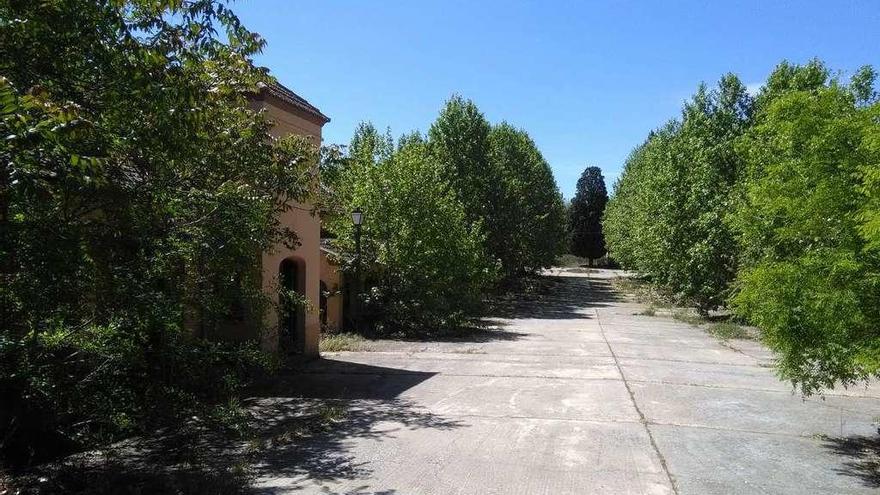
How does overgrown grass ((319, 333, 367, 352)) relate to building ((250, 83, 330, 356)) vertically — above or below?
below

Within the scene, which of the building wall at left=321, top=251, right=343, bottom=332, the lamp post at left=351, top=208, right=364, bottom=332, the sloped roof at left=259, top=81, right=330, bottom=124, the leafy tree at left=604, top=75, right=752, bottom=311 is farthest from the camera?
the leafy tree at left=604, top=75, right=752, bottom=311

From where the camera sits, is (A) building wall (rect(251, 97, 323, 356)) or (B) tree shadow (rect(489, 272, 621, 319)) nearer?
(A) building wall (rect(251, 97, 323, 356))

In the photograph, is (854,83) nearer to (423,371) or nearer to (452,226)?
(452,226)

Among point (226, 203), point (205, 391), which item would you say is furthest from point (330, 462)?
point (226, 203)

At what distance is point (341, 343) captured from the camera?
708 inches

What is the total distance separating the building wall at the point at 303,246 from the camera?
13445 mm

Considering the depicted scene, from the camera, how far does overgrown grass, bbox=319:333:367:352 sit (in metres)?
17.4

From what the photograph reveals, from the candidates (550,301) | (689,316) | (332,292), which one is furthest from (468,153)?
(332,292)

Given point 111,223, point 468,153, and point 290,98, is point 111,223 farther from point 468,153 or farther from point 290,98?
point 468,153

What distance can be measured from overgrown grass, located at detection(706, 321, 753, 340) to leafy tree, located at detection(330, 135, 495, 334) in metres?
8.86

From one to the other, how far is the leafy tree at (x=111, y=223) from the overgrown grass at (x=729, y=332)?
18490 millimetres

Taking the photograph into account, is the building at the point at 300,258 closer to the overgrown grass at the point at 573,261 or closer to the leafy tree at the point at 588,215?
the leafy tree at the point at 588,215

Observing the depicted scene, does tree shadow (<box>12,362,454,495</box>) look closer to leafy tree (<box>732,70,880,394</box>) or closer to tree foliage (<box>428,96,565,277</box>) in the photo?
leafy tree (<box>732,70,880,394</box>)

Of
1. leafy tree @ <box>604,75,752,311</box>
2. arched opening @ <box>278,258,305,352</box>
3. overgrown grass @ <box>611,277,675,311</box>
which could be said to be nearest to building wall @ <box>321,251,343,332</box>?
arched opening @ <box>278,258,305,352</box>
